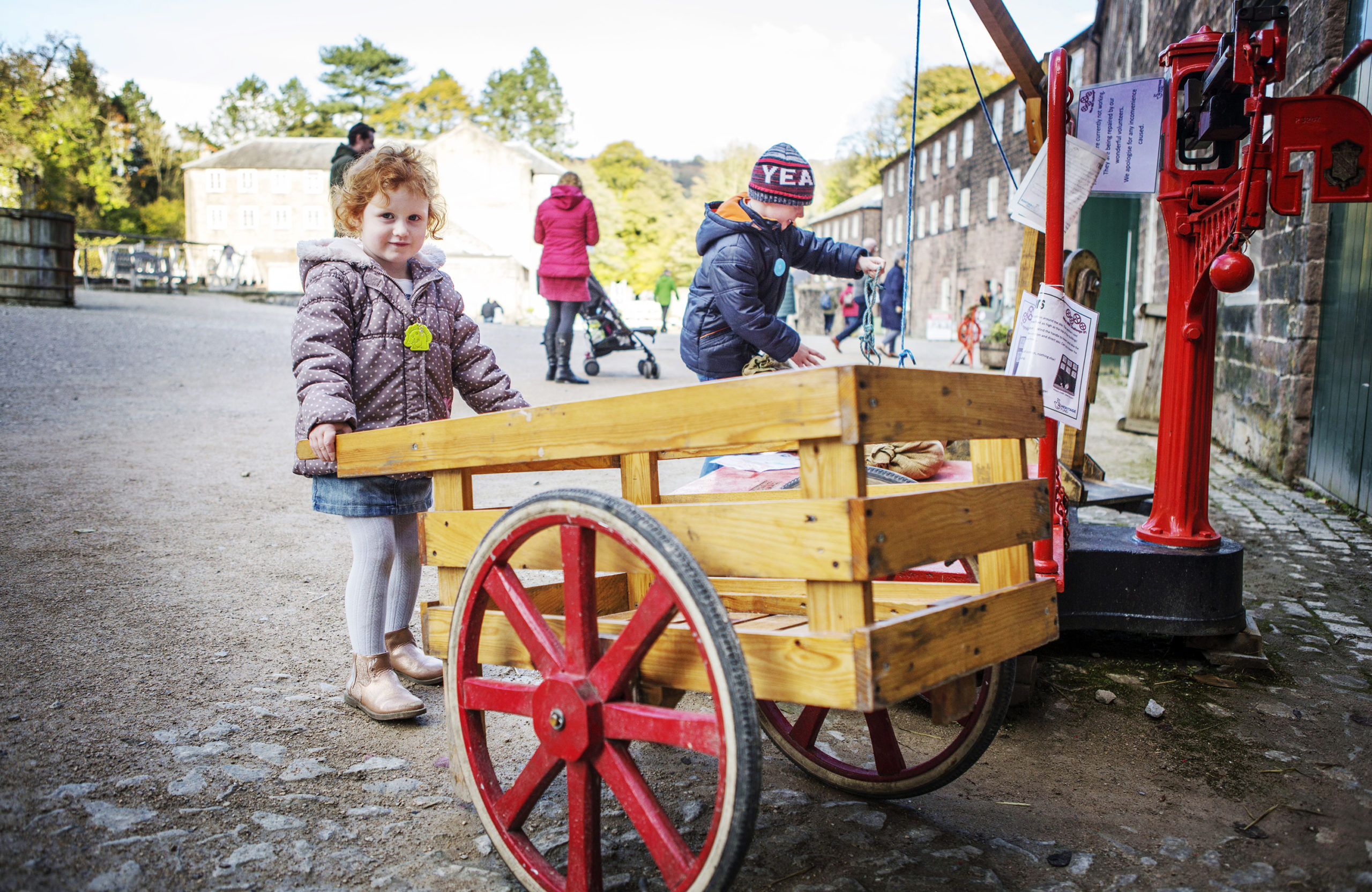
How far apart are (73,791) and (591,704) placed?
1406 mm

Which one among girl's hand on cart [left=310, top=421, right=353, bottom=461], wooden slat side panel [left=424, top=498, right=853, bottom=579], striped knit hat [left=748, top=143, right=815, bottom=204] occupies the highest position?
striped knit hat [left=748, top=143, right=815, bottom=204]

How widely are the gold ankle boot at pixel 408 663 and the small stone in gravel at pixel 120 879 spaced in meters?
1.20

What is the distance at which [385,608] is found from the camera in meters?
3.03

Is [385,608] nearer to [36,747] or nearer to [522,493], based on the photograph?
[36,747]

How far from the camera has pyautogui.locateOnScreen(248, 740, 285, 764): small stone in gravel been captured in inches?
101

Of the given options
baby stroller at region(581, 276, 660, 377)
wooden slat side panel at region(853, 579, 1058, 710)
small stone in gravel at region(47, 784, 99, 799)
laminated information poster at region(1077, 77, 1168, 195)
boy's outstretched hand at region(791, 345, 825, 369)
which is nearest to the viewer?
wooden slat side panel at region(853, 579, 1058, 710)

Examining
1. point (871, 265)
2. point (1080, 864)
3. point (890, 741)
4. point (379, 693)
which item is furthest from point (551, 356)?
point (1080, 864)

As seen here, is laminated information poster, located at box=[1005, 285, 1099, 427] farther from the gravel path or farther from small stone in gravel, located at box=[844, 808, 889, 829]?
small stone in gravel, located at box=[844, 808, 889, 829]

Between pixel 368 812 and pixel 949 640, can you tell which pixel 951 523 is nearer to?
pixel 949 640

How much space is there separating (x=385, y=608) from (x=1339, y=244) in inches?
232

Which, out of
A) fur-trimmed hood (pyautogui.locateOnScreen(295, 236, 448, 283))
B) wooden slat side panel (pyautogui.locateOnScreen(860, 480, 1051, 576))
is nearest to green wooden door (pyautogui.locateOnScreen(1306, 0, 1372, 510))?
wooden slat side panel (pyautogui.locateOnScreen(860, 480, 1051, 576))

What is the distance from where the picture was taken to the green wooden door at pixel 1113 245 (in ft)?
55.6

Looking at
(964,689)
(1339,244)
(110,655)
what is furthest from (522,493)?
(1339,244)

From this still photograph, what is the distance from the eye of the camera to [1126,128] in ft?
10.4
